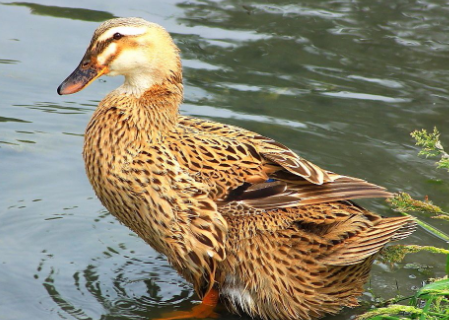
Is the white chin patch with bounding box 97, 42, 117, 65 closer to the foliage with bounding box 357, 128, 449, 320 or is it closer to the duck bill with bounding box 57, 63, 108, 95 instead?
the duck bill with bounding box 57, 63, 108, 95

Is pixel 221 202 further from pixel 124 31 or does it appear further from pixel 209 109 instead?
pixel 209 109

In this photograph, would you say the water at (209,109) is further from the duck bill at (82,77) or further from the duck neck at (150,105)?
the duck bill at (82,77)

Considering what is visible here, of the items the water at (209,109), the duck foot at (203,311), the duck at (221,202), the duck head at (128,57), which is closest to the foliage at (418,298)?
the duck at (221,202)

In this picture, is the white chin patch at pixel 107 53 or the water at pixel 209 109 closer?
the white chin patch at pixel 107 53

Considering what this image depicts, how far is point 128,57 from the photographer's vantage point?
5.39 metres

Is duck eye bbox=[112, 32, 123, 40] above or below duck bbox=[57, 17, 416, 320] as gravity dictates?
above

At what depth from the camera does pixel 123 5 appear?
31.1 ft

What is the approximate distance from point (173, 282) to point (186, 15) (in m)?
4.29

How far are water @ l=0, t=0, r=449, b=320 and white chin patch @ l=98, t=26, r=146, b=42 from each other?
1605mm

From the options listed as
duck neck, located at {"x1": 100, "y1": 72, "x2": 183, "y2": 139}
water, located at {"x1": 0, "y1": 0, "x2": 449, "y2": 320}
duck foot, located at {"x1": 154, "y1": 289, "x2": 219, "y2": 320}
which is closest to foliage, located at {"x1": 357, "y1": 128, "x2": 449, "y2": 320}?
water, located at {"x1": 0, "y1": 0, "x2": 449, "y2": 320}

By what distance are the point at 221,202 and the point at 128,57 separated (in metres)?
1.09

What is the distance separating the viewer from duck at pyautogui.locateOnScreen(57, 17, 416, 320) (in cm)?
520

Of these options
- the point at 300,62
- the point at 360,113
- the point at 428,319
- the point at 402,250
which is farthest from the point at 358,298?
the point at 300,62

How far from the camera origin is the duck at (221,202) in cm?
520
